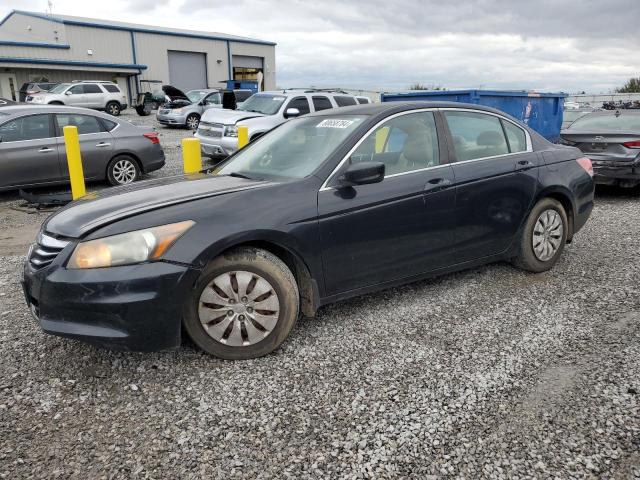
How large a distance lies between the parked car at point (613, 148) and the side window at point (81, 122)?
811 cm

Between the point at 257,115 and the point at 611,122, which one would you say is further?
the point at 257,115

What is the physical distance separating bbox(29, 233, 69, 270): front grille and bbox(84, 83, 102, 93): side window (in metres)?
25.8

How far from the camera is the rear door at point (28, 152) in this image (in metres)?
7.83

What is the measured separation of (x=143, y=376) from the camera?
3.02 m

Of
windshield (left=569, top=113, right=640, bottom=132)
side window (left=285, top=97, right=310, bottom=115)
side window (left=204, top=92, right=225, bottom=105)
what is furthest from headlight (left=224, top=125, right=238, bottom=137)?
side window (left=204, top=92, right=225, bottom=105)

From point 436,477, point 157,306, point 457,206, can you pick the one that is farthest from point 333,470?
point 457,206

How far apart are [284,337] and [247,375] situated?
1.13ft

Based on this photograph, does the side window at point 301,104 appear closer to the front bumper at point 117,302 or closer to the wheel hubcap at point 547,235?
the wheel hubcap at point 547,235

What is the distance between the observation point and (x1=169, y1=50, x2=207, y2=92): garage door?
137 feet

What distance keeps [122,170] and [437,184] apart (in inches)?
275

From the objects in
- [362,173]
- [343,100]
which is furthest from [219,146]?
[362,173]

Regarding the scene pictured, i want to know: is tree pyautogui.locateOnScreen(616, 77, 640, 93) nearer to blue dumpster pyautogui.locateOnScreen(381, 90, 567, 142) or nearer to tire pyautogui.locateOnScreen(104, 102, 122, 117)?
blue dumpster pyautogui.locateOnScreen(381, 90, 567, 142)

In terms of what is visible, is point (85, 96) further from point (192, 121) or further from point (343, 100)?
point (343, 100)

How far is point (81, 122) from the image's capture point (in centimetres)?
876
